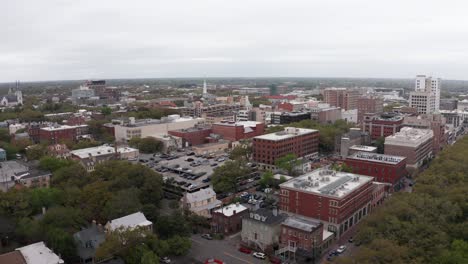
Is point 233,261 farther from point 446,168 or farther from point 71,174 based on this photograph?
point 446,168

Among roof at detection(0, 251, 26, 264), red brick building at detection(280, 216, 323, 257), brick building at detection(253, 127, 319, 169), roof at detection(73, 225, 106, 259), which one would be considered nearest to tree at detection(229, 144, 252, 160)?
brick building at detection(253, 127, 319, 169)

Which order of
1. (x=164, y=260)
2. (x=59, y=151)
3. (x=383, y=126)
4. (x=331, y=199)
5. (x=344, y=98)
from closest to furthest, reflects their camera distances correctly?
(x=164, y=260) < (x=331, y=199) < (x=59, y=151) < (x=383, y=126) < (x=344, y=98)

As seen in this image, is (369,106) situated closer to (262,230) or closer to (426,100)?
(426,100)

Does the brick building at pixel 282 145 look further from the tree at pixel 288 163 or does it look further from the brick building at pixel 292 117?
the brick building at pixel 292 117

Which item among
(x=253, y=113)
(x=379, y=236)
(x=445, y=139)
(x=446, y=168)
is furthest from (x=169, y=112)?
(x=379, y=236)

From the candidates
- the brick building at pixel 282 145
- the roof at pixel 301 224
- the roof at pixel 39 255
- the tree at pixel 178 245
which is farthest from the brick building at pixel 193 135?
the roof at pixel 39 255

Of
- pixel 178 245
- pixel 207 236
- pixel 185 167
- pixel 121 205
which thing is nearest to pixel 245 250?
pixel 207 236
